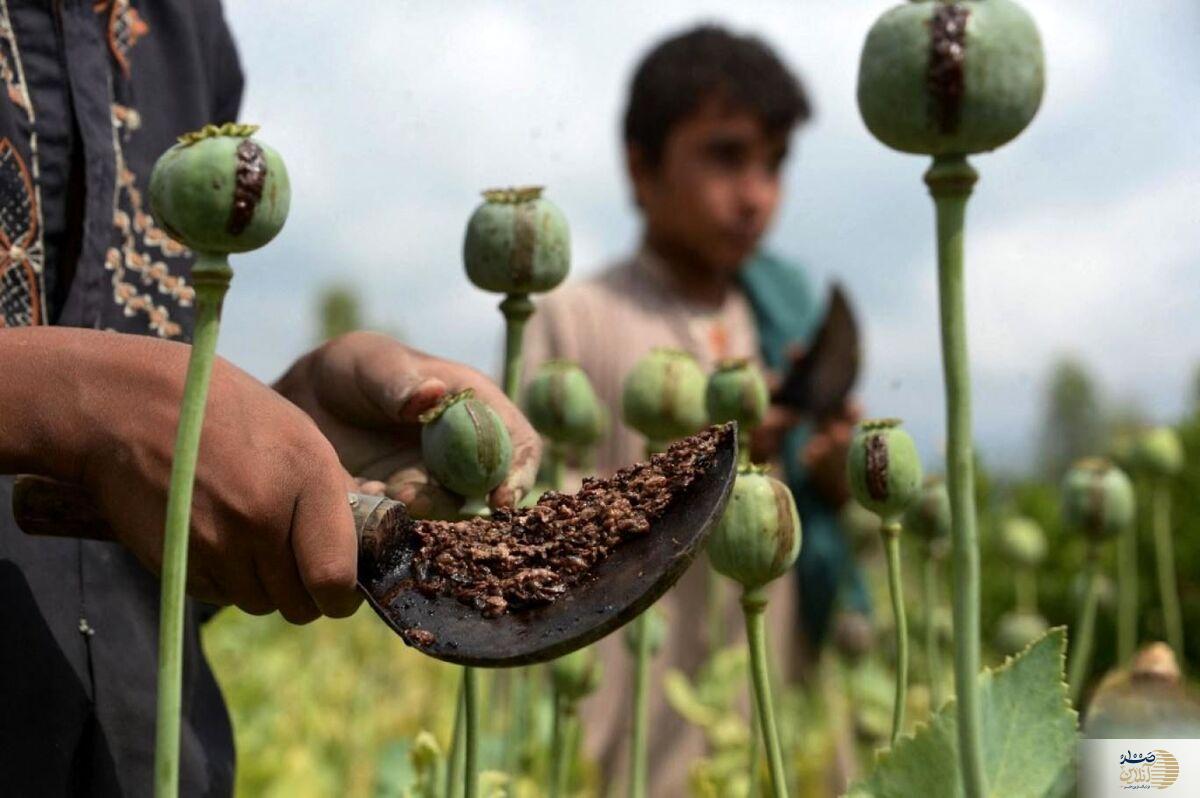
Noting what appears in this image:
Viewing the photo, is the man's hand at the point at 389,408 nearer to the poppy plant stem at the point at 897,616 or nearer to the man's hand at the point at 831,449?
the poppy plant stem at the point at 897,616

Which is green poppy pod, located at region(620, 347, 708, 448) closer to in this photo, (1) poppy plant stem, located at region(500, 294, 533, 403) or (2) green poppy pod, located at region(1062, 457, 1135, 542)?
(1) poppy plant stem, located at region(500, 294, 533, 403)

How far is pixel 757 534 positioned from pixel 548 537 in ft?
0.29

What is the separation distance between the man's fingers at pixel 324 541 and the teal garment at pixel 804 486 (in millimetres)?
1487

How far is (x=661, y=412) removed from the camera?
0.85m

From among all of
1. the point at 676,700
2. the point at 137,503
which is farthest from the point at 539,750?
the point at 137,503

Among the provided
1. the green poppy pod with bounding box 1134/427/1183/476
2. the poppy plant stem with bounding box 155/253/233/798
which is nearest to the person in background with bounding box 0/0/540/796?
the poppy plant stem with bounding box 155/253/233/798

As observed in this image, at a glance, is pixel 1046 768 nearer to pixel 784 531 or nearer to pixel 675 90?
pixel 784 531

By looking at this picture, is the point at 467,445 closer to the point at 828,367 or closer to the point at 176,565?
the point at 176,565

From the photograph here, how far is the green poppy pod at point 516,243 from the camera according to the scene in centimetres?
65

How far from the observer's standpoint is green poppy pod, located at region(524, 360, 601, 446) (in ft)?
2.91

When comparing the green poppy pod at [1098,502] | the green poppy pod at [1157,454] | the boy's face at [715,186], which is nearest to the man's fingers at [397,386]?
the green poppy pod at [1098,502]

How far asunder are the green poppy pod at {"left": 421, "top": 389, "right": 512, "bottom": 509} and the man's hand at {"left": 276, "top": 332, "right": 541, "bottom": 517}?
0.03 metres

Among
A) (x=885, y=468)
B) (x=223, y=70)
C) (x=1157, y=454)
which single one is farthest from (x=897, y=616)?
(x=1157, y=454)

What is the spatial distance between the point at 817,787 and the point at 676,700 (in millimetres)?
183
